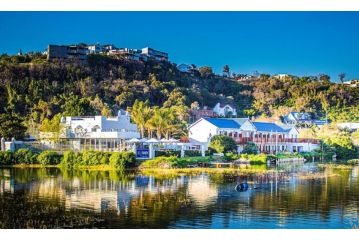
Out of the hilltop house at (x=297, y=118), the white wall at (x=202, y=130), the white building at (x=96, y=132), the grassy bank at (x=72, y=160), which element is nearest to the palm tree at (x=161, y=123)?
the white wall at (x=202, y=130)

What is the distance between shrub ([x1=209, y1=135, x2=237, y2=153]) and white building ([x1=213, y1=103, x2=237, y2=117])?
42.2ft

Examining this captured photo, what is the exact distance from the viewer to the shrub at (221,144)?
78.3ft

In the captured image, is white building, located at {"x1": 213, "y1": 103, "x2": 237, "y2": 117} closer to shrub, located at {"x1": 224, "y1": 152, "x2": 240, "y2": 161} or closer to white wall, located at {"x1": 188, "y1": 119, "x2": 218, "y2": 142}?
white wall, located at {"x1": 188, "y1": 119, "x2": 218, "y2": 142}

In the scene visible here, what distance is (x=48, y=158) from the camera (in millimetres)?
21641

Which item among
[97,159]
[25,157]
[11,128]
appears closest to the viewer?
[97,159]

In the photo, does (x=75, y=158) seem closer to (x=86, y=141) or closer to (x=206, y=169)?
(x=86, y=141)

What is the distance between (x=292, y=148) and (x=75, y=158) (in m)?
12.6

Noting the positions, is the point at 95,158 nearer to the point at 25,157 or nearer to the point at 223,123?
the point at 25,157

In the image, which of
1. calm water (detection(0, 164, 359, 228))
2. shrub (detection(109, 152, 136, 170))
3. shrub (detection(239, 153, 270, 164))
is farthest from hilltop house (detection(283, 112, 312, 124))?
calm water (detection(0, 164, 359, 228))

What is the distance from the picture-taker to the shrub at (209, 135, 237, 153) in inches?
939

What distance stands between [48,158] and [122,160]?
3402 mm

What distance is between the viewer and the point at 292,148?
1141 inches

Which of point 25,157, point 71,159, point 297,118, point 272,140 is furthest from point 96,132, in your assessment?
point 297,118
